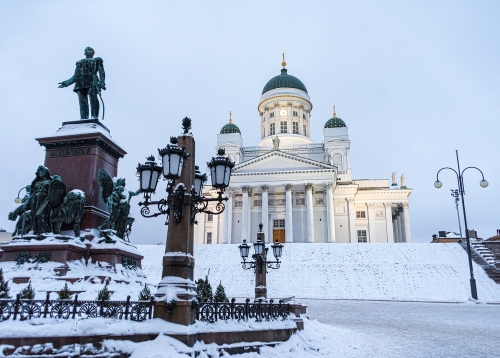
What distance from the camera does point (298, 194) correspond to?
58.3m

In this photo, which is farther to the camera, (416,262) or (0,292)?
(416,262)

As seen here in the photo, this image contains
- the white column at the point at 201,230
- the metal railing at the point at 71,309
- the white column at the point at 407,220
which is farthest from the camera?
the white column at the point at 201,230

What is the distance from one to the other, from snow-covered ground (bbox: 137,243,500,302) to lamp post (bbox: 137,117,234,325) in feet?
69.0

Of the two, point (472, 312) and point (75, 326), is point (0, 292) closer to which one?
point (75, 326)

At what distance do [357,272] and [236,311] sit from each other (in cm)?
2810

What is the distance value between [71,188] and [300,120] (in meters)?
63.6

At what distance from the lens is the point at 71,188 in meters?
11.1

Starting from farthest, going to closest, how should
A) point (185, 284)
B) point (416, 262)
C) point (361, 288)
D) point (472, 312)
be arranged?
point (416, 262)
point (361, 288)
point (472, 312)
point (185, 284)

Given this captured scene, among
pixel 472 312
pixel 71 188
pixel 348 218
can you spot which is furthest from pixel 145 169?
pixel 348 218

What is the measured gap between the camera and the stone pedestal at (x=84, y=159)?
11.0 m

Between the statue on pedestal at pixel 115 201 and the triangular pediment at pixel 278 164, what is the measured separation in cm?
4433

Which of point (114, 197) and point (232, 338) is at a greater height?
point (114, 197)

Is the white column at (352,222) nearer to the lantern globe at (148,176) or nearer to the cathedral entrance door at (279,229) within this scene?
the cathedral entrance door at (279,229)

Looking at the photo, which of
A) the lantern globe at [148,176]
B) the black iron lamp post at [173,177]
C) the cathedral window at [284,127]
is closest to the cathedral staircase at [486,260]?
the black iron lamp post at [173,177]
